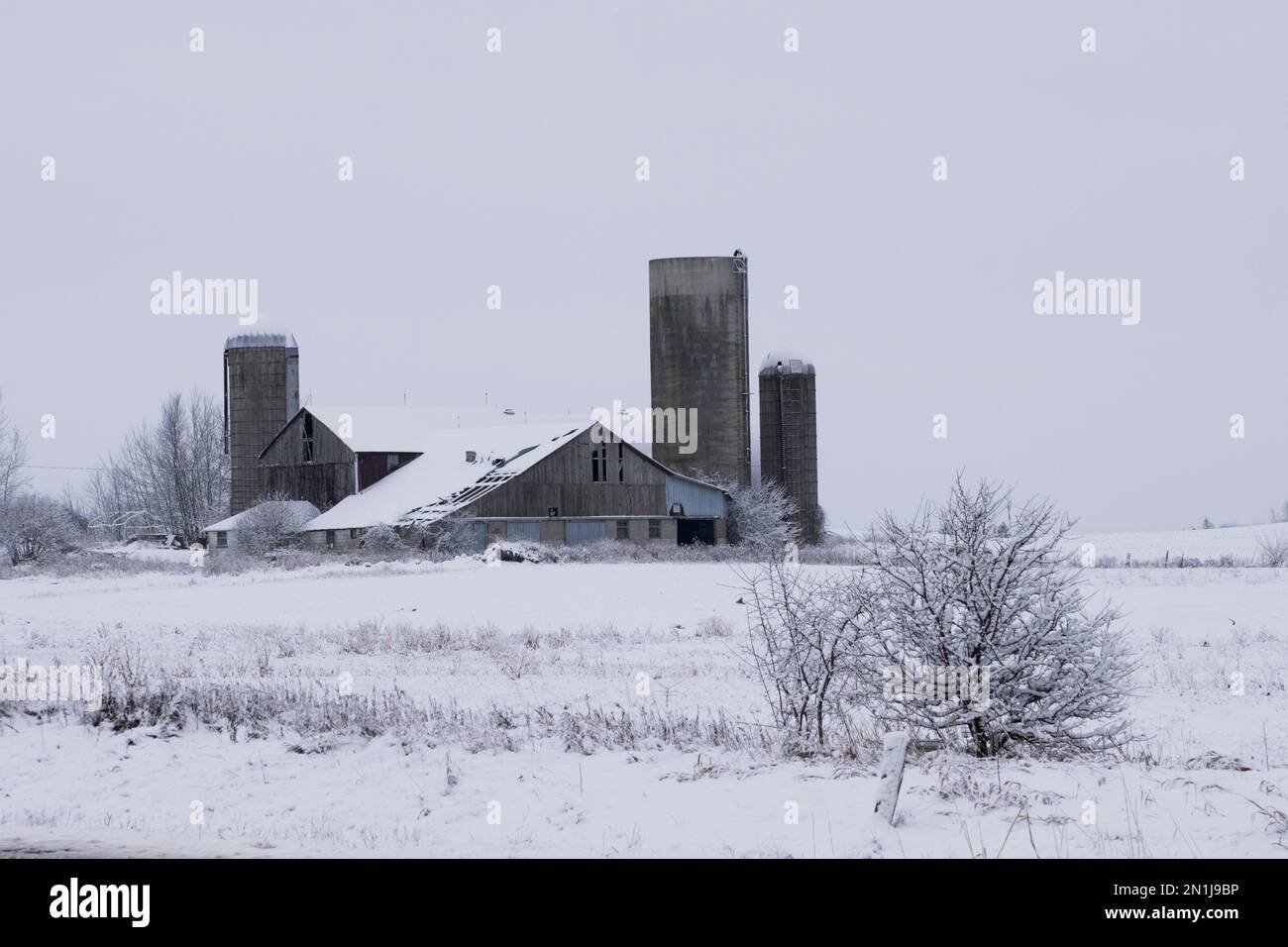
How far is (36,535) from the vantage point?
54094mm

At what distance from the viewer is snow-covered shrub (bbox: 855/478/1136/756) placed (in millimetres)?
11375

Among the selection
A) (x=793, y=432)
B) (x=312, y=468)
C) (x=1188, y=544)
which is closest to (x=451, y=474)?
(x=312, y=468)

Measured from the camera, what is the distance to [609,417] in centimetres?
6150

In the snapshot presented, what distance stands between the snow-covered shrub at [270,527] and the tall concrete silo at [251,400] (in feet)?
19.8

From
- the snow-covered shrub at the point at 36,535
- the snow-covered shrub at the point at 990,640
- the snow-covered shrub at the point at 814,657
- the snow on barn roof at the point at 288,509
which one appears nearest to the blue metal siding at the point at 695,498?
the snow on barn roof at the point at 288,509

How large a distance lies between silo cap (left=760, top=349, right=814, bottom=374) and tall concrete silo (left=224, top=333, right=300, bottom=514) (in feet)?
78.5

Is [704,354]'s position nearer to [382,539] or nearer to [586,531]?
[586,531]

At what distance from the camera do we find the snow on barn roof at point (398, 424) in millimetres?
63406

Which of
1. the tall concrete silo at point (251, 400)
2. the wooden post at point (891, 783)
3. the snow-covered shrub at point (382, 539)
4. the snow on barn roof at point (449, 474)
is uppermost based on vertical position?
the tall concrete silo at point (251, 400)

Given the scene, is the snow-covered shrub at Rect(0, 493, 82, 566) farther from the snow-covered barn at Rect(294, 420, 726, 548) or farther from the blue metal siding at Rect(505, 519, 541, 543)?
the blue metal siding at Rect(505, 519, 541, 543)

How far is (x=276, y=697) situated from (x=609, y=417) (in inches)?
1868

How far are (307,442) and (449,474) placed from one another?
918 cm

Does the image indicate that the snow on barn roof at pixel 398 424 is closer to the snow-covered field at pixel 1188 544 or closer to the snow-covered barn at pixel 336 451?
the snow-covered barn at pixel 336 451
